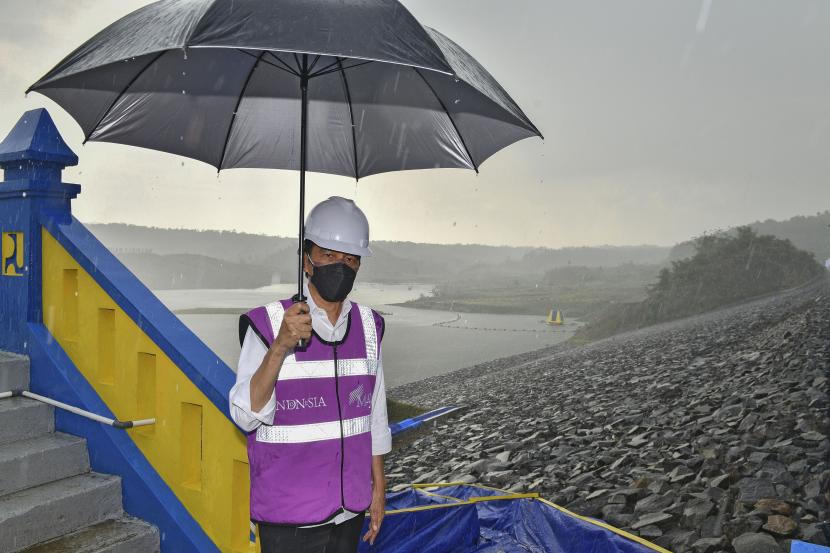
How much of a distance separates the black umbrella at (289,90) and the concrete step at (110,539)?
168cm

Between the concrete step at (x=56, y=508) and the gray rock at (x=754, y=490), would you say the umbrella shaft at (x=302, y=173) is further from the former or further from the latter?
the gray rock at (x=754, y=490)

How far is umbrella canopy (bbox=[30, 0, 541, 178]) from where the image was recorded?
7.87 ft

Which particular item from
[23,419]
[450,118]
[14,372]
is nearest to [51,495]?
[23,419]

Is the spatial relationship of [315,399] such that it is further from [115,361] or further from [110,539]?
[115,361]

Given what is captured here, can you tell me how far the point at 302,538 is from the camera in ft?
7.35

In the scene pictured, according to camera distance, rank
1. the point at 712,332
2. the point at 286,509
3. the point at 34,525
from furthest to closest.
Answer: the point at 712,332 → the point at 34,525 → the point at 286,509

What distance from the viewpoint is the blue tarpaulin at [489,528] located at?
4.14 meters

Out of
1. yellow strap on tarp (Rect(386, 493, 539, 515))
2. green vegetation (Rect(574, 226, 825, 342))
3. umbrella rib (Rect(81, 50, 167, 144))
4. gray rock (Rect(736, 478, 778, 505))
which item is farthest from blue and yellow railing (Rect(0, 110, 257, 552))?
green vegetation (Rect(574, 226, 825, 342))

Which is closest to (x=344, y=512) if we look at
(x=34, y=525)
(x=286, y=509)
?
(x=286, y=509)

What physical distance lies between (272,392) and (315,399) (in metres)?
0.18

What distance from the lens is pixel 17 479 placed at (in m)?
3.01

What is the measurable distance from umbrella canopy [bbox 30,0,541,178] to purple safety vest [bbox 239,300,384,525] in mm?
1066

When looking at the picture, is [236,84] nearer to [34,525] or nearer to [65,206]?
[65,206]

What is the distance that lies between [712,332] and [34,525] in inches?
686
